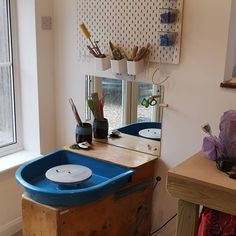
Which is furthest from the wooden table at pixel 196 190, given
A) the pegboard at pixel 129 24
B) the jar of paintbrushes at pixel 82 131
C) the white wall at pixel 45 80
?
the white wall at pixel 45 80

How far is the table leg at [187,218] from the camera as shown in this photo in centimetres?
169

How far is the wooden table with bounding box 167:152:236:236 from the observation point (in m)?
1.54

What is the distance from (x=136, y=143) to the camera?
241 centimetres

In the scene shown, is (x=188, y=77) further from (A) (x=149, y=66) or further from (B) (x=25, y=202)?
(B) (x=25, y=202)

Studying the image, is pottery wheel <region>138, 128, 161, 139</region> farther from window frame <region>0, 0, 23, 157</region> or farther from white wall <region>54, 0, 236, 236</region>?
window frame <region>0, 0, 23, 157</region>

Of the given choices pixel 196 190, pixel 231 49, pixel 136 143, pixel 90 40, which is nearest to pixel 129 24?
pixel 90 40

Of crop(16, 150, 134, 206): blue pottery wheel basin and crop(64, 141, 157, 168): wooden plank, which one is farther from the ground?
crop(64, 141, 157, 168): wooden plank

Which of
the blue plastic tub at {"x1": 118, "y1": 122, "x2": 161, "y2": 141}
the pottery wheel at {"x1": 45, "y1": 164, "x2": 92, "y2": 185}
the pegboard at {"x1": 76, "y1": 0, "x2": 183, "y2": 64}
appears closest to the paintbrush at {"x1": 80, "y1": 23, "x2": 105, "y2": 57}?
the pegboard at {"x1": 76, "y1": 0, "x2": 183, "y2": 64}

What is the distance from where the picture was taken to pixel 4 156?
106 inches

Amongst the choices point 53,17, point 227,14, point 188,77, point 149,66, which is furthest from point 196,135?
point 53,17

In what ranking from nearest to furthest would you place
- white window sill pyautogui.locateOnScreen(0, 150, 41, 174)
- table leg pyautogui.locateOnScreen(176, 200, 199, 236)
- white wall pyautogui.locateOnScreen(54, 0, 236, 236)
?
table leg pyautogui.locateOnScreen(176, 200, 199, 236), white wall pyautogui.locateOnScreen(54, 0, 236, 236), white window sill pyautogui.locateOnScreen(0, 150, 41, 174)

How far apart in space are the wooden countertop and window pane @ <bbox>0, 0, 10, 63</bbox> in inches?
59.1

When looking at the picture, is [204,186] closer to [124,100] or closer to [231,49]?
[231,49]

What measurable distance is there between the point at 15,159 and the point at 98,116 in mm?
663
